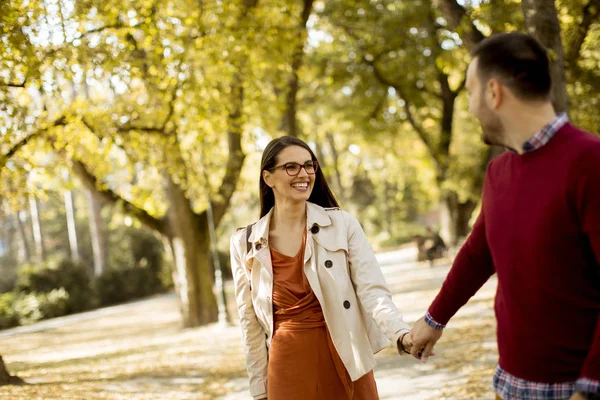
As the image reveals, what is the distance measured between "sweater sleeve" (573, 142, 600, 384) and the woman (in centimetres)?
126

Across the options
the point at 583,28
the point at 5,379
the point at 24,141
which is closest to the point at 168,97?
the point at 24,141

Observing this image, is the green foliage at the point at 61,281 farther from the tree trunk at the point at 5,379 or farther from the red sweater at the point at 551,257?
the red sweater at the point at 551,257

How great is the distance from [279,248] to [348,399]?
886 mm

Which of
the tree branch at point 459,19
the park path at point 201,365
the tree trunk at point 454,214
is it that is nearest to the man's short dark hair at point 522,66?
the park path at point 201,365

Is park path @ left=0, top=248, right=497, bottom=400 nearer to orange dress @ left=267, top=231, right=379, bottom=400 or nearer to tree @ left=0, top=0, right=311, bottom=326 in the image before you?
tree @ left=0, top=0, right=311, bottom=326

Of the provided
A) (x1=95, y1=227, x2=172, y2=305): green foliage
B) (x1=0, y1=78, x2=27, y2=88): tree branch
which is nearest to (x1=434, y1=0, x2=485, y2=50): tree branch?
(x1=0, y1=78, x2=27, y2=88): tree branch

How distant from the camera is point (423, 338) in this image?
2859 millimetres

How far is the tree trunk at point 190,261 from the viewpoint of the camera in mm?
16156

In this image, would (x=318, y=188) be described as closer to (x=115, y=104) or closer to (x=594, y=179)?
(x=594, y=179)

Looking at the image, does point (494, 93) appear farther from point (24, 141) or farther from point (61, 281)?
point (61, 281)

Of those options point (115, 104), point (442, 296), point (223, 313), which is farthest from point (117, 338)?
point (442, 296)

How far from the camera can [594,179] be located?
1986mm

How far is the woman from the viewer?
341 centimetres

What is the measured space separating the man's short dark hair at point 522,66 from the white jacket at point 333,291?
141cm
